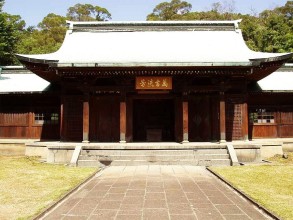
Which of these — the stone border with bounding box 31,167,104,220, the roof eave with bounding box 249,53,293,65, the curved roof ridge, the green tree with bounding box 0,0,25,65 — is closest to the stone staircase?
the stone border with bounding box 31,167,104,220

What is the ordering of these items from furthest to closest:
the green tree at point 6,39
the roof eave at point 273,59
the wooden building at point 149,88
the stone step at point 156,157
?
the green tree at point 6,39 → the wooden building at point 149,88 → the roof eave at point 273,59 → the stone step at point 156,157

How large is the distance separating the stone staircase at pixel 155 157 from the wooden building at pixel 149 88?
4.45ft

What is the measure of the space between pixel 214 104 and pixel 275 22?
115 feet

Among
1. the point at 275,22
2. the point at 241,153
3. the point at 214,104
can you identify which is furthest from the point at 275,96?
the point at 275,22

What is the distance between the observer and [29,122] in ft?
62.0

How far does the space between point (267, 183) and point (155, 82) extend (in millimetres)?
7758

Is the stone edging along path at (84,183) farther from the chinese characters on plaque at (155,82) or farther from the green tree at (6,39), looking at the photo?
the green tree at (6,39)

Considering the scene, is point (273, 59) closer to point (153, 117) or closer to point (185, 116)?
point (185, 116)

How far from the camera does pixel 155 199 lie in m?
7.59

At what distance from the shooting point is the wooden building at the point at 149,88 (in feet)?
48.1

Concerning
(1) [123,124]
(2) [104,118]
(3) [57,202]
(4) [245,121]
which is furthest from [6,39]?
(3) [57,202]

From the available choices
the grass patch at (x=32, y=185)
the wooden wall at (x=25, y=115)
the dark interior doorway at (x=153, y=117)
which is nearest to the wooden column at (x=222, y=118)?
the dark interior doorway at (x=153, y=117)

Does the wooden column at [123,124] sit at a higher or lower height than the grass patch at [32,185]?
higher

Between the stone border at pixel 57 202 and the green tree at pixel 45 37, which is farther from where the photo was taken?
the green tree at pixel 45 37
